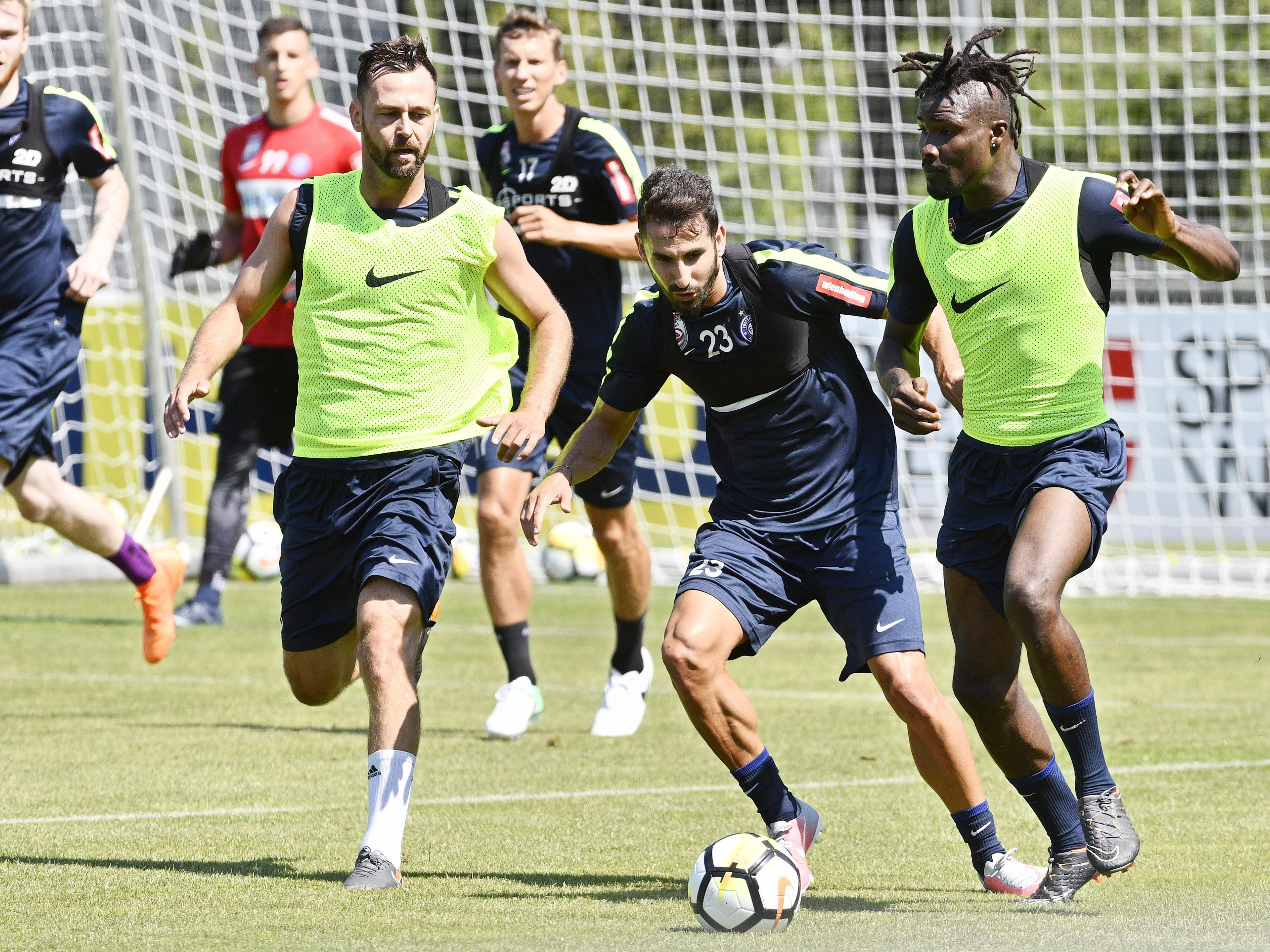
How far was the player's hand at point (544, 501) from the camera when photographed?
4.84m

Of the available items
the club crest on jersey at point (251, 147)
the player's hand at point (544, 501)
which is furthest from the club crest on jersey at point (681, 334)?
the club crest on jersey at point (251, 147)

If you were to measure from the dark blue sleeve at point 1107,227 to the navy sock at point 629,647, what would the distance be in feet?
11.6

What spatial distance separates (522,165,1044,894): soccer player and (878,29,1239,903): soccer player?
0.62 ft

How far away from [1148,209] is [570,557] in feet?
33.0

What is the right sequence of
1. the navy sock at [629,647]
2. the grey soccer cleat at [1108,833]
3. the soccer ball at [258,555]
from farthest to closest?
the soccer ball at [258,555] < the navy sock at [629,647] < the grey soccer cleat at [1108,833]

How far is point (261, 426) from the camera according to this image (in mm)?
10570

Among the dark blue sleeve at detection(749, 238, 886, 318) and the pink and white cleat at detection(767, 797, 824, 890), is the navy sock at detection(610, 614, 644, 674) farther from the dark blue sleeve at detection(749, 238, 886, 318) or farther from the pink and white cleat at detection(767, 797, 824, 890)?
the dark blue sleeve at detection(749, 238, 886, 318)

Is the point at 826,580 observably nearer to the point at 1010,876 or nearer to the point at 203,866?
the point at 1010,876

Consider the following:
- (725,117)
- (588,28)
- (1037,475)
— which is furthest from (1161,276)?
(1037,475)

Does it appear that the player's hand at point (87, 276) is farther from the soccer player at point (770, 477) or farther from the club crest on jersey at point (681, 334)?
the club crest on jersey at point (681, 334)

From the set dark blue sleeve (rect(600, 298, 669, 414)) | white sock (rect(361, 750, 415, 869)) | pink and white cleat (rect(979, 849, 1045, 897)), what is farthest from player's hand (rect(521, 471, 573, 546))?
pink and white cleat (rect(979, 849, 1045, 897))

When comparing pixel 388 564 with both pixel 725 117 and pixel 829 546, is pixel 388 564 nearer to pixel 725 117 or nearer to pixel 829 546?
pixel 829 546

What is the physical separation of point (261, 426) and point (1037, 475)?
6.67 metres

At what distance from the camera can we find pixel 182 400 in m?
4.99
